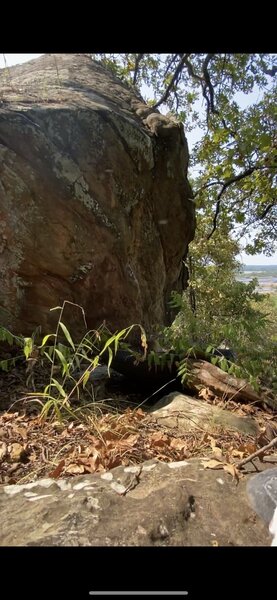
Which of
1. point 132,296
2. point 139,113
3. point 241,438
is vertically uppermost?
point 139,113

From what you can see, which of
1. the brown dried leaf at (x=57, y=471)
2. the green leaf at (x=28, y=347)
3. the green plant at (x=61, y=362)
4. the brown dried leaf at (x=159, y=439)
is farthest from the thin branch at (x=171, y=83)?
the brown dried leaf at (x=57, y=471)

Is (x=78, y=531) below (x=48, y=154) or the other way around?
below

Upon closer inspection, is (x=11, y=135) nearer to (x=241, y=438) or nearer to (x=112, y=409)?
(x=112, y=409)

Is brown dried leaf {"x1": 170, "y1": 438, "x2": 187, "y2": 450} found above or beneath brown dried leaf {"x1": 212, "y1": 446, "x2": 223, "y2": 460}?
beneath

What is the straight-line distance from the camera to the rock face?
327 cm

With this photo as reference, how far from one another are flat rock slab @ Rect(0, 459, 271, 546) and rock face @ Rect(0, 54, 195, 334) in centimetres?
206

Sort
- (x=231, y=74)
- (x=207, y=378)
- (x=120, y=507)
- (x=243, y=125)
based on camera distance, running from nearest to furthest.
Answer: (x=120, y=507) → (x=207, y=378) → (x=243, y=125) → (x=231, y=74)

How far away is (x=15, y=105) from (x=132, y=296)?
7.25 feet

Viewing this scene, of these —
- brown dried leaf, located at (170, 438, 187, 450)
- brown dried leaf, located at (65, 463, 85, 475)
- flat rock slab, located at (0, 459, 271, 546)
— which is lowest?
brown dried leaf, located at (170, 438, 187, 450)

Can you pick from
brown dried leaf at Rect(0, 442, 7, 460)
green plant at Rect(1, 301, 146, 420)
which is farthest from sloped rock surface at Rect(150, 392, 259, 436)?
brown dried leaf at Rect(0, 442, 7, 460)

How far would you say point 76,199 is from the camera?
137 inches

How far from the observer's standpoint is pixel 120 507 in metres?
1.35

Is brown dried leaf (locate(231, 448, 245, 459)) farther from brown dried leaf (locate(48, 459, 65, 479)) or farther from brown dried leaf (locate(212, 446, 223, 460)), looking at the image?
brown dried leaf (locate(48, 459, 65, 479))
